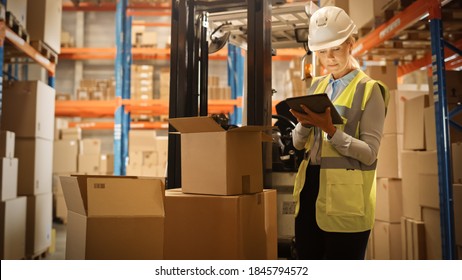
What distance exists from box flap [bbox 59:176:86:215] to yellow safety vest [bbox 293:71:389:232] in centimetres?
104

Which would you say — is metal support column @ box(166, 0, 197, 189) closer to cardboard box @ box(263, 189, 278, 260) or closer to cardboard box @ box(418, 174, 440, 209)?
cardboard box @ box(263, 189, 278, 260)

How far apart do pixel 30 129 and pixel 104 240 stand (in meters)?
3.14

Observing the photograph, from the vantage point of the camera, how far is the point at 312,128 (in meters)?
2.06

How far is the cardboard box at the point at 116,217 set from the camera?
1.97 m

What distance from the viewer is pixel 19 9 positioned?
4.58 m

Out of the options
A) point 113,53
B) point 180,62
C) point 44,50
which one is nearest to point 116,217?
point 180,62

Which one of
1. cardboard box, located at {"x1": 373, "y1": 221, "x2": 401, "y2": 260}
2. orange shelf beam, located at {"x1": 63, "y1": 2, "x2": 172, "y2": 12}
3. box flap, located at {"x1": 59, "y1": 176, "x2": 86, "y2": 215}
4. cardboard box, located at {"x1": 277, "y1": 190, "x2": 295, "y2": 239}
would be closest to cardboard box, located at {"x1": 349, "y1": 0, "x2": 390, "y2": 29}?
cardboard box, located at {"x1": 373, "y1": 221, "x2": 401, "y2": 260}

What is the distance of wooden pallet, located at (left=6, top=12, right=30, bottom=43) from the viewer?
13.9 feet

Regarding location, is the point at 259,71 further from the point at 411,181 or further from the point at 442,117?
the point at 411,181

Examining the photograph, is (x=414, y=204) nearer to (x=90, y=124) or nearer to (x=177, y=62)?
(x=177, y=62)

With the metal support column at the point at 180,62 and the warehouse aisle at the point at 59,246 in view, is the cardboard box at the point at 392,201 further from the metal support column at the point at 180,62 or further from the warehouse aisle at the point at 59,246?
the warehouse aisle at the point at 59,246

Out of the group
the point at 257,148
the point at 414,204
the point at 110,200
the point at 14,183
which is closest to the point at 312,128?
the point at 257,148

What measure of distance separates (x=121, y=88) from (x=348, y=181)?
6048 mm

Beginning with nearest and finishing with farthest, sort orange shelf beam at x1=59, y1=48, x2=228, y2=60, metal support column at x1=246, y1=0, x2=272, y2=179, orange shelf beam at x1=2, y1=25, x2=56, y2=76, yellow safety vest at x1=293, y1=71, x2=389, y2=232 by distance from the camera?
yellow safety vest at x1=293, y1=71, x2=389, y2=232
metal support column at x1=246, y1=0, x2=272, y2=179
orange shelf beam at x1=2, y1=25, x2=56, y2=76
orange shelf beam at x1=59, y1=48, x2=228, y2=60
